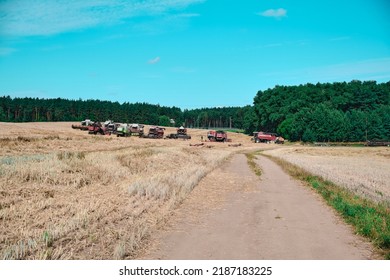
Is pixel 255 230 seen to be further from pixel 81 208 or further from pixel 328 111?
pixel 328 111

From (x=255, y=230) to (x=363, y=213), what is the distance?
4.35 metres

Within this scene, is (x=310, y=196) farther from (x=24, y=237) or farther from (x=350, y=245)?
(x=24, y=237)

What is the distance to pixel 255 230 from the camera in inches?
444

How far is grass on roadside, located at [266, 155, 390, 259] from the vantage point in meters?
10.3

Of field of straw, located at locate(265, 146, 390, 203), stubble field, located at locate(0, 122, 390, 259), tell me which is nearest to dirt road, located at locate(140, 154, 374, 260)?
stubble field, located at locate(0, 122, 390, 259)

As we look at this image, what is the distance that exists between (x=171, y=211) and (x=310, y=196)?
7.71 metres

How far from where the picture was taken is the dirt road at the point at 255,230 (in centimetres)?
916

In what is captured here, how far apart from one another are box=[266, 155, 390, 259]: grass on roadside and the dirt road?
0.33 metres

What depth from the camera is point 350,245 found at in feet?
32.7

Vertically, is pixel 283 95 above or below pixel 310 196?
above

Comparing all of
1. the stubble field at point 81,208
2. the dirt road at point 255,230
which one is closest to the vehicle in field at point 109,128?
the stubble field at point 81,208

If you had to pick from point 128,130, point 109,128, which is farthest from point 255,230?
point 109,128
